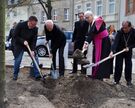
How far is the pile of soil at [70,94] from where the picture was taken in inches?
323

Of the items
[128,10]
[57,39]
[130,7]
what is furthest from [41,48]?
[128,10]

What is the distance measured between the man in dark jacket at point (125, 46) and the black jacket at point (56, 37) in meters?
1.42

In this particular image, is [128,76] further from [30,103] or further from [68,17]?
[68,17]

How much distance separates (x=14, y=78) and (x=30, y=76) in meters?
0.64

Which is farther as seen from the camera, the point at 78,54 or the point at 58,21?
the point at 58,21

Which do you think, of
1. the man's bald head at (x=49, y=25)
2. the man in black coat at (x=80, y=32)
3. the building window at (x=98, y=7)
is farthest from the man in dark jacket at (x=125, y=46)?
the building window at (x=98, y=7)

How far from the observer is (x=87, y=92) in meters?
9.16

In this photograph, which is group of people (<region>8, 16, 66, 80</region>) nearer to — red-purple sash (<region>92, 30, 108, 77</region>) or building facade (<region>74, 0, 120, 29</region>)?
red-purple sash (<region>92, 30, 108, 77</region>)

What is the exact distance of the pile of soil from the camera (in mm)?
8211

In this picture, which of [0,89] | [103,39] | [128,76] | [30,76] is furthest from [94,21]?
[0,89]

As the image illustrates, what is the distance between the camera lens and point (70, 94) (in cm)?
910

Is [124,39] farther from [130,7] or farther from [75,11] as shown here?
[75,11]

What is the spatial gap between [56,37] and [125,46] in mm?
1796

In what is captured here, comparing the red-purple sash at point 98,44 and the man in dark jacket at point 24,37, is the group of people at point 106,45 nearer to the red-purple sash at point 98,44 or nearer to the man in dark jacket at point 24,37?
the red-purple sash at point 98,44
